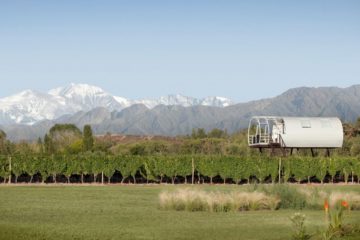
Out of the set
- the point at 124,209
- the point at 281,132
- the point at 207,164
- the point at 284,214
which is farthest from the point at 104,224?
the point at 281,132

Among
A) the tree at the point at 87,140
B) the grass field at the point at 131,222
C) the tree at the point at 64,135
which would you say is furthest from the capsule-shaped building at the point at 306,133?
the tree at the point at 64,135

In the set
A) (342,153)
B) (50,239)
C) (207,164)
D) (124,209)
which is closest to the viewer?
(50,239)

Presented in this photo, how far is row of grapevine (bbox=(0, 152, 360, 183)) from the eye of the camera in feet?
179

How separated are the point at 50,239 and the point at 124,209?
9.82m

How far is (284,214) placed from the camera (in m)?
27.2

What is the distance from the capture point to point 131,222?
24.1m

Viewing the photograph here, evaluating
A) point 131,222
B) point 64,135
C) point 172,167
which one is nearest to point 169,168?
point 172,167

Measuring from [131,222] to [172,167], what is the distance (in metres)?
31.1

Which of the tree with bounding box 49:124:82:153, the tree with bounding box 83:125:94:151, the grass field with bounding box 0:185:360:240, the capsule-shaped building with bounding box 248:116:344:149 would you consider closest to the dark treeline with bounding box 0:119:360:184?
the capsule-shaped building with bounding box 248:116:344:149

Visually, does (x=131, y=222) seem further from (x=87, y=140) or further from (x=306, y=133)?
(x=87, y=140)

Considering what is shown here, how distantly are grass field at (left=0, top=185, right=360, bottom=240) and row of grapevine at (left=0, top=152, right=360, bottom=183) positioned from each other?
21.7 m

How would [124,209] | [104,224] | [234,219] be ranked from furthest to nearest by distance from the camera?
1. [124,209]
2. [234,219]
3. [104,224]

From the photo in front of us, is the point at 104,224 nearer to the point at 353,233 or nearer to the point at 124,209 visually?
the point at 124,209

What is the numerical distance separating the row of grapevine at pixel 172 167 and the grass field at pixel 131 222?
2171cm
